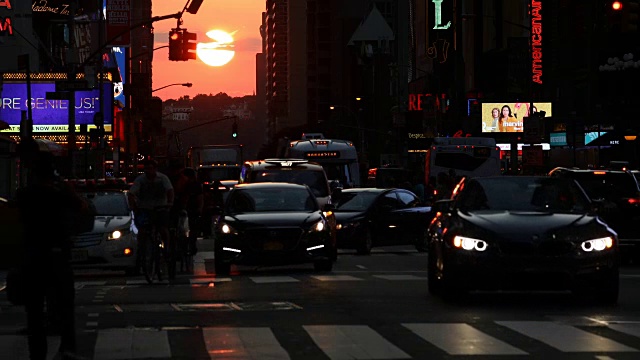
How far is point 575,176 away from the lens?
26.8m

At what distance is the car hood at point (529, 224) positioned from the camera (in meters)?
16.8

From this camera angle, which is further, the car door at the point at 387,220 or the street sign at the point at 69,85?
the street sign at the point at 69,85

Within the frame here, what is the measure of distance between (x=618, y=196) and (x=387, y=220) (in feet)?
26.2

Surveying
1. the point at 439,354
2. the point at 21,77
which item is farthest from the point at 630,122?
the point at 439,354

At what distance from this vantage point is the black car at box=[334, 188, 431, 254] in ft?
109

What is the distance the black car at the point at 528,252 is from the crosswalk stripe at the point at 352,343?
9.23 ft

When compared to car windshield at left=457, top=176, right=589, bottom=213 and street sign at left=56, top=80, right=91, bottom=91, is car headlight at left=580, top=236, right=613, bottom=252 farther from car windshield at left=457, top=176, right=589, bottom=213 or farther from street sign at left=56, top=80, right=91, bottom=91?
street sign at left=56, top=80, right=91, bottom=91

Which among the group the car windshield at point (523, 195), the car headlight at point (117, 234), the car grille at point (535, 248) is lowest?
the car headlight at point (117, 234)

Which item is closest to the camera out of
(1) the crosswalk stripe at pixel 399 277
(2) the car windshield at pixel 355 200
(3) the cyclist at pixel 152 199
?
(1) the crosswalk stripe at pixel 399 277

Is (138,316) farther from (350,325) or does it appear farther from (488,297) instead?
(488,297)

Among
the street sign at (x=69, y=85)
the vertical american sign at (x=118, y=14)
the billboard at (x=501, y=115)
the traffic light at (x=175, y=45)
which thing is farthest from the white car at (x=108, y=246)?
the vertical american sign at (x=118, y=14)

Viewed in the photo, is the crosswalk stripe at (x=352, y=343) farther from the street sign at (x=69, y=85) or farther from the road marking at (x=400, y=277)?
the street sign at (x=69, y=85)

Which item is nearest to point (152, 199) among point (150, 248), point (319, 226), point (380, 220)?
point (150, 248)

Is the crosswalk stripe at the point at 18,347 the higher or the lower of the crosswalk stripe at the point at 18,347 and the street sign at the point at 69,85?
the lower
